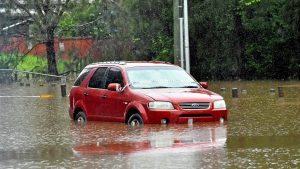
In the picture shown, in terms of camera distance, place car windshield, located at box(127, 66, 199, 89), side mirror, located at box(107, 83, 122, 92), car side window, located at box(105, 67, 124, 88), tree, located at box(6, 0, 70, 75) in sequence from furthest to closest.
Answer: tree, located at box(6, 0, 70, 75) → car side window, located at box(105, 67, 124, 88) → car windshield, located at box(127, 66, 199, 89) → side mirror, located at box(107, 83, 122, 92)

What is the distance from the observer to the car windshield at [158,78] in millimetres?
17844

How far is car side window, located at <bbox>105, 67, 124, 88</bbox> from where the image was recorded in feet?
60.0

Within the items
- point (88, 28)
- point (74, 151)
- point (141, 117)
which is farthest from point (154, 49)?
point (74, 151)

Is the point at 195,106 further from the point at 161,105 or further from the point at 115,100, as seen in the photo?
the point at 115,100

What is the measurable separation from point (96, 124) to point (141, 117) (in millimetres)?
1938

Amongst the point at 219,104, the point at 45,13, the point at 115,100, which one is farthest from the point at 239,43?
the point at 219,104

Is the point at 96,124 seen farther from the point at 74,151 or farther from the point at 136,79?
the point at 74,151

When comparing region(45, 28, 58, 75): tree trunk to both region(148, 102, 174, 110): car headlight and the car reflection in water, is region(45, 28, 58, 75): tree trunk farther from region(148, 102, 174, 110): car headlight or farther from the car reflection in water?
region(148, 102, 174, 110): car headlight

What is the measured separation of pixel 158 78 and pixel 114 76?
1.12m

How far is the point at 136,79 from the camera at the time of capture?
1798 centimetres

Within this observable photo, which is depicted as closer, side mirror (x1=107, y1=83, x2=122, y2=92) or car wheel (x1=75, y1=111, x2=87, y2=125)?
side mirror (x1=107, y1=83, x2=122, y2=92)

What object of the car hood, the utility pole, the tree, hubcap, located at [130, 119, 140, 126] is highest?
the tree

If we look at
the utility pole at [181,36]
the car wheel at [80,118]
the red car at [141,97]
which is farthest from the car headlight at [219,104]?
the utility pole at [181,36]

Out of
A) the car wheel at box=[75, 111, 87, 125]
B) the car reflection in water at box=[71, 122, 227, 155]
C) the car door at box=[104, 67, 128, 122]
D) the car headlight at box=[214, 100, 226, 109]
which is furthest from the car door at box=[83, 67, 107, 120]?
the car headlight at box=[214, 100, 226, 109]
